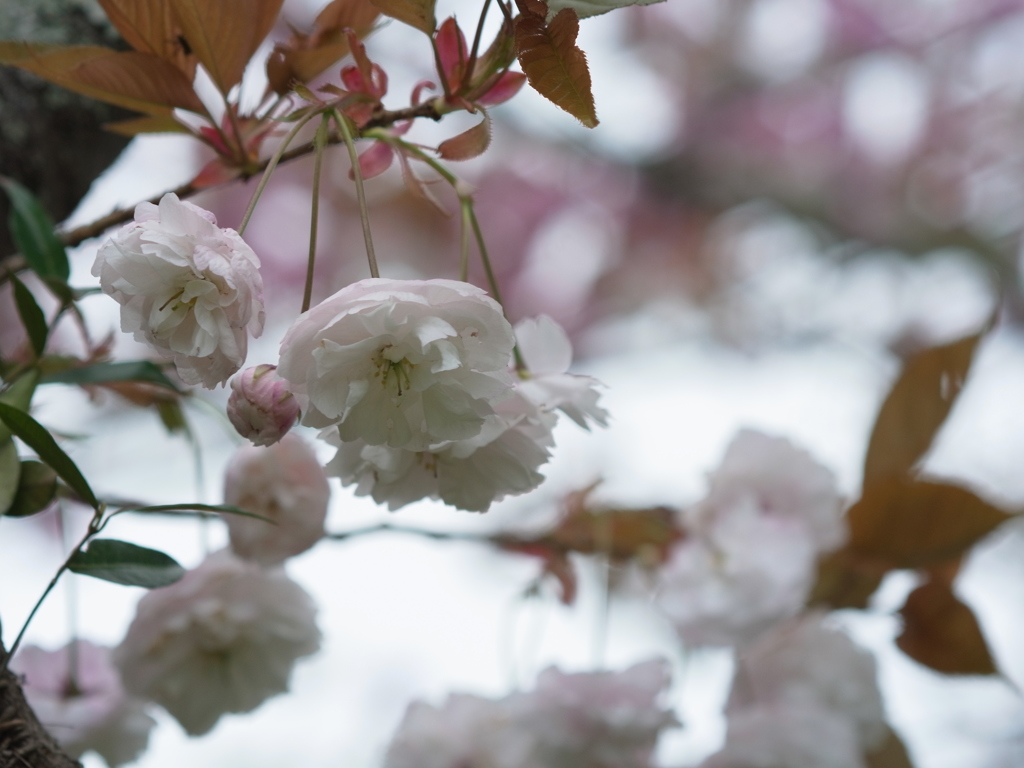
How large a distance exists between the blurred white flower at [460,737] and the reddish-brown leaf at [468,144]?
0.51 metres

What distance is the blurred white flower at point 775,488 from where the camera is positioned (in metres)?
A: 0.89

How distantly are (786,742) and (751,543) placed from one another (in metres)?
0.18

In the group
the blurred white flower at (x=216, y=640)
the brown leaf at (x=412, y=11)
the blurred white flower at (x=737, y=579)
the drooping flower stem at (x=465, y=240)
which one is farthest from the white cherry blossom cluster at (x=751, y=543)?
the brown leaf at (x=412, y=11)

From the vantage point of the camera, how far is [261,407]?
0.39 m

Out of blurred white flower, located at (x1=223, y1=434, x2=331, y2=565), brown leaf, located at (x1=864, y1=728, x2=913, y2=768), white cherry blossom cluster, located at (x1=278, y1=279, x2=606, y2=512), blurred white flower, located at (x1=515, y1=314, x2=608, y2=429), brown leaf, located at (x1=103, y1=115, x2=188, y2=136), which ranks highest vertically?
brown leaf, located at (x1=103, y1=115, x2=188, y2=136)

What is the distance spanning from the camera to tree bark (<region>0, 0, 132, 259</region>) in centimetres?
70

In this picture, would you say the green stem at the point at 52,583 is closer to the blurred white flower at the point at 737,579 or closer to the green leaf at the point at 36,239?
the green leaf at the point at 36,239

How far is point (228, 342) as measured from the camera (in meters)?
0.37

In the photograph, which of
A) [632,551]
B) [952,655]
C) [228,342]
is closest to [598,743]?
[632,551]

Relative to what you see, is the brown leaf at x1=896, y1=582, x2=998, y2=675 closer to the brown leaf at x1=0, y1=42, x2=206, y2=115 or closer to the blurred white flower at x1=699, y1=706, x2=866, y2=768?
the blurred white flower at x1=699, y1=706, x2=866, y2=768

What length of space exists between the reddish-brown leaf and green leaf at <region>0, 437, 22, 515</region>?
272 millimetres

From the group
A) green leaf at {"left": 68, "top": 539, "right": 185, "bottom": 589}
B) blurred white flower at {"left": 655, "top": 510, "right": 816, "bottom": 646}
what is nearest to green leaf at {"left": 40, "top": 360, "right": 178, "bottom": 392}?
green leaf at {"left": 68, "top": 539, "right": 185, "bottom": 589}

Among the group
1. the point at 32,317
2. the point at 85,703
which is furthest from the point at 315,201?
the point at 85,703

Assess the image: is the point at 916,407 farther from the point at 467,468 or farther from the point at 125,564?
the point at 125,564
